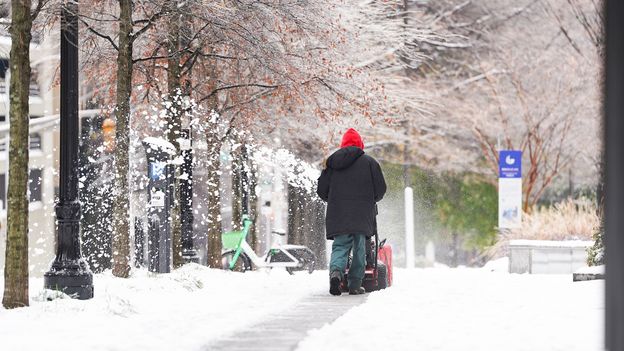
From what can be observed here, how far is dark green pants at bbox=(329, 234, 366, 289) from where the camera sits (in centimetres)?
1323

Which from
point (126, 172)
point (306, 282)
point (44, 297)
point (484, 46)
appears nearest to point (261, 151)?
point (306, 282)

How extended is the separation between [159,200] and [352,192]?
473cm

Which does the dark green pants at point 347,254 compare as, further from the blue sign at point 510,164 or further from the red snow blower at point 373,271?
the blue sign at point 510,164

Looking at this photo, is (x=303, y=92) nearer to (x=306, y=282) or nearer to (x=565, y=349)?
(x=306, y=282)

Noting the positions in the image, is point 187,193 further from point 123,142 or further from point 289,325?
point 289,325

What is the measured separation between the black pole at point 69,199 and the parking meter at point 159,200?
194 inches

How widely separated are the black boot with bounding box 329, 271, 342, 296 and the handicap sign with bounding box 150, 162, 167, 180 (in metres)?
4.38

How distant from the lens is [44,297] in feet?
37.9

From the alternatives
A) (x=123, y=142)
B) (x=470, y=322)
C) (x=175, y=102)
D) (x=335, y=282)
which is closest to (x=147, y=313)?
(x=335, y=282)

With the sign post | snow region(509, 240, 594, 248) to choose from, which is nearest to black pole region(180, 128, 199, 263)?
snow region(509, 240, 594, 248)

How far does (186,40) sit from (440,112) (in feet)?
60.3

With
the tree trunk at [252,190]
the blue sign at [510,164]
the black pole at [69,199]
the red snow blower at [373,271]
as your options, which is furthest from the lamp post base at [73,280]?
the blue sign at [510,164]

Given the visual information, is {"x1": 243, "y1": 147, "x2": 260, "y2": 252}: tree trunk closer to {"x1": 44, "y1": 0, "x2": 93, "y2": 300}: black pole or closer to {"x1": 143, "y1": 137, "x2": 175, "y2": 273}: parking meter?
{"x1": 143, "y1": 137, "x2": 175, "y2": 273}: parking meter

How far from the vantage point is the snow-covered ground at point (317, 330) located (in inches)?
341
